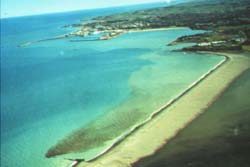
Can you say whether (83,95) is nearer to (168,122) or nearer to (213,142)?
(168,122)

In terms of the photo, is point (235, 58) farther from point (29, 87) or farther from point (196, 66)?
point (29, 87)

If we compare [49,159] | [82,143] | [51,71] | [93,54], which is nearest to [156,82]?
[82,143]

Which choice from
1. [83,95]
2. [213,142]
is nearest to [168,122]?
[213,142]

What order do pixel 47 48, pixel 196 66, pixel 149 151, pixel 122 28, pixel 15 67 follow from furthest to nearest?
pixel 122 28
pixel 47 48
pixel 15 67
pixel 196 66
pixel 149 151

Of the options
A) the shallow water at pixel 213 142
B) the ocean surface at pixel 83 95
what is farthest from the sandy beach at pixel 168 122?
the ocean surface at pixel 83 95

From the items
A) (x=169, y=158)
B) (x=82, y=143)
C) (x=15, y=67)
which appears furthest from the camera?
(x=15, y=67)
